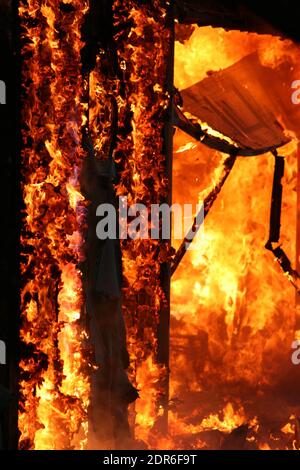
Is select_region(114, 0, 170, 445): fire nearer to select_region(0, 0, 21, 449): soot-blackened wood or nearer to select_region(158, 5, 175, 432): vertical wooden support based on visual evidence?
select_region(158, 5, 175, 432): vertical wooden support

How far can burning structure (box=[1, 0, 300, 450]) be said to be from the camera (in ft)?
16.8

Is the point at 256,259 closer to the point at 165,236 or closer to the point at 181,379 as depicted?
the point at 181,379

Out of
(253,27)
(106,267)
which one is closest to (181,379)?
(106,267)

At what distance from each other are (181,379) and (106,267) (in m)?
3.85

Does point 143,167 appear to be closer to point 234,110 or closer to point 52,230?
point 234,110

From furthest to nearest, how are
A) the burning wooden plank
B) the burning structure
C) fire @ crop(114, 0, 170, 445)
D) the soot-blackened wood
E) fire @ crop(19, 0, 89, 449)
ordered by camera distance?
1. the burning wooden plank
2. fire @ crop(114, 0, 170, 445)
3. the burning structure
4. fire @ crop(19, 0, 89, 449)
5. the soot-blackened wood

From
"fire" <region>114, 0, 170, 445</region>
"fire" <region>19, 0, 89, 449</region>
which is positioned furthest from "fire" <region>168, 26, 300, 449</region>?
"fire" <region>19, 0, 89, 449</region>

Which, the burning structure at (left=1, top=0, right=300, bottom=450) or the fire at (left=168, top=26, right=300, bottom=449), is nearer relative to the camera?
the burning structure at (left=1, top=0, right=300, bottom=450)

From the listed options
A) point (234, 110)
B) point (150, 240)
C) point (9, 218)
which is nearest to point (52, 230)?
point (9, 218)

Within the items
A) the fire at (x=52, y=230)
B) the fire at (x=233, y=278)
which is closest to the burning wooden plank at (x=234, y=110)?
the fire at (x=233, y=278)

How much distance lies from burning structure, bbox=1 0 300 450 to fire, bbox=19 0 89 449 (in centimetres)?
1

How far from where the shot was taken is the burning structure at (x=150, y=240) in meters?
5.11

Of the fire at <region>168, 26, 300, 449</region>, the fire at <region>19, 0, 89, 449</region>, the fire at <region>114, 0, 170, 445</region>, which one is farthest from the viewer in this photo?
the fire at <region>168, 26, 300, 449</region>
